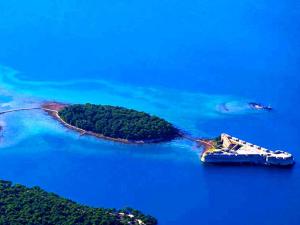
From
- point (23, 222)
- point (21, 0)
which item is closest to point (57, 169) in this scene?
point (23, 222)

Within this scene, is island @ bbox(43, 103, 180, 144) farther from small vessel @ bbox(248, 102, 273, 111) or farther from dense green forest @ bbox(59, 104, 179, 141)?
small vessel @ bbox(248, 102, 273, 111)

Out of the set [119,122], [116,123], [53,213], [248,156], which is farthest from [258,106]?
[53,213]

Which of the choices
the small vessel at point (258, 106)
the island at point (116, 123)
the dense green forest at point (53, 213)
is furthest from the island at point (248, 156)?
the dense green forest at point (53, 213)

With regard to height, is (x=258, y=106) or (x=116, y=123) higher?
(x=258, y=106)

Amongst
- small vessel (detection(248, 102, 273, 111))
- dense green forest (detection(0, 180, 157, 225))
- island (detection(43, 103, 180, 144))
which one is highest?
small vessel (detection(248, 102, 273, 111))

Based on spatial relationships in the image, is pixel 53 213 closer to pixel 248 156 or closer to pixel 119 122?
pixel 119 122

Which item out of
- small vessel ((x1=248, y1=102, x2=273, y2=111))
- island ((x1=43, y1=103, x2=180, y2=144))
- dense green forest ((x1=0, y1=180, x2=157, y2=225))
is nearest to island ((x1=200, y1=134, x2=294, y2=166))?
island ((x1=43, y1=103, x2=180, y2=144))
